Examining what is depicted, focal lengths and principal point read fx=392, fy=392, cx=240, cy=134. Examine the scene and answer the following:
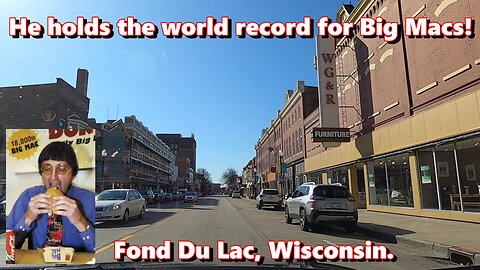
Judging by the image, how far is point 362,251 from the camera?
8414mm

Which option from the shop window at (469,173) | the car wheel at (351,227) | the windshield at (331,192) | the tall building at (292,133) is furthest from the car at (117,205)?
the tall building at (292,133)

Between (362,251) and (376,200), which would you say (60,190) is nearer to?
(362,251)

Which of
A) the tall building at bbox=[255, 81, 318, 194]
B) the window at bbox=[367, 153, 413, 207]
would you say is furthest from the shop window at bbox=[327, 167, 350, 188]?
the tall building at bbox=[255, 81, 318, 194]

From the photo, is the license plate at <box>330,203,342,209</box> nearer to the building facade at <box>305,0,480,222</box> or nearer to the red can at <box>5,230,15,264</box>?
the building facade at <box>305,0,480,222</box>

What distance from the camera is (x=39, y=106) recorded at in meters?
41.4

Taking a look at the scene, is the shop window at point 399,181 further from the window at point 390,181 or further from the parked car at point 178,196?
the parked car at point 178,196

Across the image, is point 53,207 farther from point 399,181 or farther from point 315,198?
point 399,181

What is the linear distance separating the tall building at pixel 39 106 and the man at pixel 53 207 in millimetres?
40575

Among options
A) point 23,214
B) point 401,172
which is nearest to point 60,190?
point 23,214

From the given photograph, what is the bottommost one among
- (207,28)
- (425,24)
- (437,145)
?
(437,145)

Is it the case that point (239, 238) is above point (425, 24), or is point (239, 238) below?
below

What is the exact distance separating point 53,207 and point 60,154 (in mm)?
391

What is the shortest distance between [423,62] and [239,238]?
12043 mm

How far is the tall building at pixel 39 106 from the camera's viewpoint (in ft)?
134
